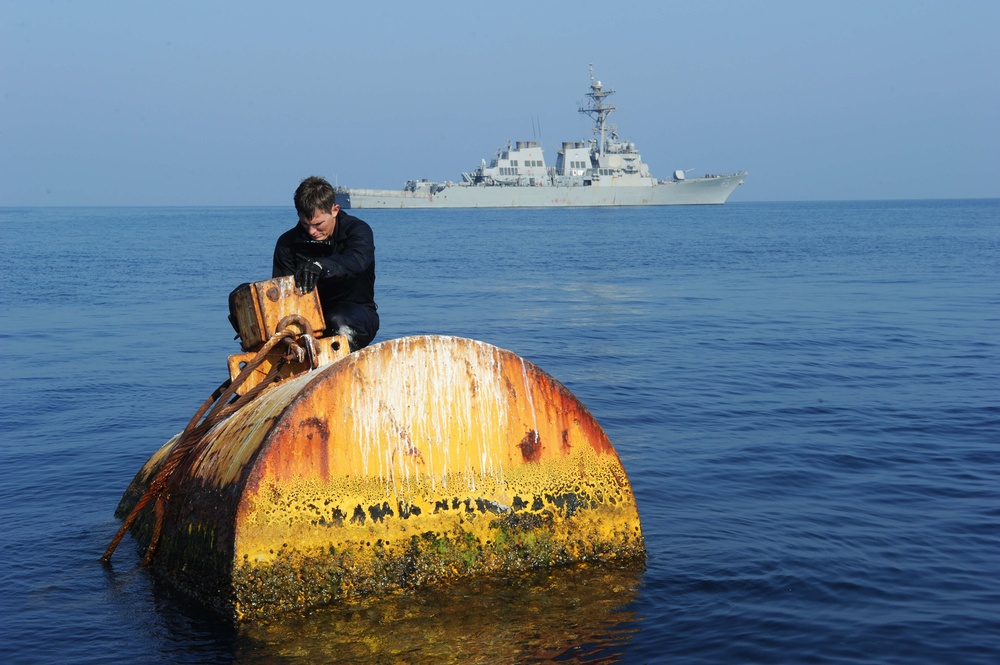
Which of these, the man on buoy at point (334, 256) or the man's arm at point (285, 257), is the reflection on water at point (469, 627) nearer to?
the man on buoy at point (334, 256)

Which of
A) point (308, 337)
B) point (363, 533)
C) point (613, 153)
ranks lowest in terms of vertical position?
point (363, 533)

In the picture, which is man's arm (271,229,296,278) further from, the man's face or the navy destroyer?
the navy destroyer

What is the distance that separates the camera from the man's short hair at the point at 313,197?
4.68m

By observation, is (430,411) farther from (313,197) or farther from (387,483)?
(313,197)

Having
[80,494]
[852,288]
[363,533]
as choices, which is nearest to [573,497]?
[363,533]

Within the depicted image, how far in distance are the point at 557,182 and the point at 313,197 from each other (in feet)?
291

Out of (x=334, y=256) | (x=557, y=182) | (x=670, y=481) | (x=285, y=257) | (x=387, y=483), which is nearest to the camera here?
(x=387, y=483)

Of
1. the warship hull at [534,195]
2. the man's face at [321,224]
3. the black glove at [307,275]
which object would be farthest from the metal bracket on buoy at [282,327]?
the warship hull at [534,195]

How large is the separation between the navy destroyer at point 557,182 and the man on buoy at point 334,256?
86170mm

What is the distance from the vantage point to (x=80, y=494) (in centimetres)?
618

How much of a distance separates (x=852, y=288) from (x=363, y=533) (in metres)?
18.6

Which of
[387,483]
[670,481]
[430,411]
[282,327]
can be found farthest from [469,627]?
[670,481]

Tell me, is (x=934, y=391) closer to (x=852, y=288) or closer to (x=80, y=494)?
(x=80, y=494)

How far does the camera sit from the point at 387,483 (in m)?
4.01
